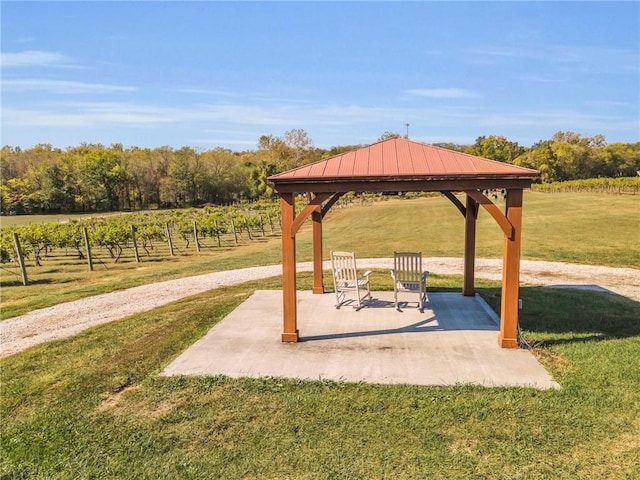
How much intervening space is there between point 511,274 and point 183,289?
7976mm

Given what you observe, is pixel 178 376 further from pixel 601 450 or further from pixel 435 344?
pixel 601 450

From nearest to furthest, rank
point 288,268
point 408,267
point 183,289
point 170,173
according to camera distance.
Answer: point 288,268 → point 408,267 → point 183,289 → point 170,173

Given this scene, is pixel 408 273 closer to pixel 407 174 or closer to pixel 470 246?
pixel 470 246

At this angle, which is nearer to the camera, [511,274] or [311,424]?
[311,424]

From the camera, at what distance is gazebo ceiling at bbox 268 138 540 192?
588 cm

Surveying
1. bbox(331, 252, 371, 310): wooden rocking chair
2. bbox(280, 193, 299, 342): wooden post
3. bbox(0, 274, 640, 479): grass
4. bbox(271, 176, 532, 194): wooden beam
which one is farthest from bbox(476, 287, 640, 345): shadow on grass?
bbox(280, 193, 299, 342): wooden post

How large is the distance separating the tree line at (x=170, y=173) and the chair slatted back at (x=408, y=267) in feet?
175

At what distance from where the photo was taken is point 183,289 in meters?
11.1

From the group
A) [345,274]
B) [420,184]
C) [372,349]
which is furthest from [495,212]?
[345,274]

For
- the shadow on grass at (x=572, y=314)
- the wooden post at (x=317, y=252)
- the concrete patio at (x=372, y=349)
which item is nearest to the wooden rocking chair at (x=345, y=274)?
the concrete patio at (x=372, y=349)

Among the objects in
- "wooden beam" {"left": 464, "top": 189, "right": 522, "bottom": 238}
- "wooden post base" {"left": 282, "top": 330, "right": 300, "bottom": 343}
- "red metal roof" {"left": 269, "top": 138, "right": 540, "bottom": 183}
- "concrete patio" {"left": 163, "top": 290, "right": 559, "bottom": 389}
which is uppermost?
"red metal roof" {"left": 269, "top": 138, "right": 540, "bottom": 183}

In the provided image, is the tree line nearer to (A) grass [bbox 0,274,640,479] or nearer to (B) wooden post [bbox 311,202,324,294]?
(B) wooden post [bbox 311,202,324,294]

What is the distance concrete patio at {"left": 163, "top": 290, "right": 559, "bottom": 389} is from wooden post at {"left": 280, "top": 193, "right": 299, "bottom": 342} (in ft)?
0.75

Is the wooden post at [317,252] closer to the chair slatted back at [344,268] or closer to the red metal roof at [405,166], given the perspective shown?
the chair slatted back at [344,268]
